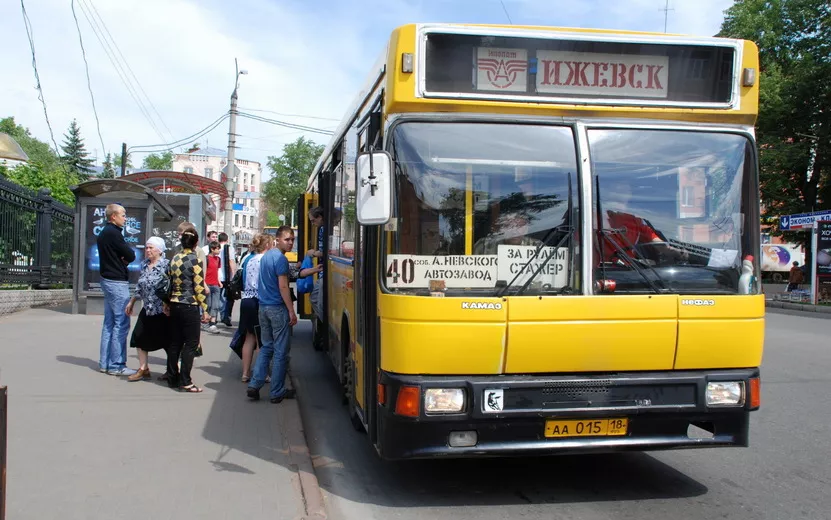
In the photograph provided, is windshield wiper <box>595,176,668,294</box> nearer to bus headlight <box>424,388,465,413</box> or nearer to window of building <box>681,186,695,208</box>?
window of building <box>681,186,695,208</box>

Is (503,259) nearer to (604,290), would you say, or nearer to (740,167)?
(604,290)

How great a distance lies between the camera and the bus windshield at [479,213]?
4.62 m

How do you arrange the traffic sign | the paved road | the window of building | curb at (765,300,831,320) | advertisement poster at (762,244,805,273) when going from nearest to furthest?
1. the paved road
2. the window of building
3. curb at (765,300,831,320)
4. the traffic sign
5. advertisement poster at (762,244,805,273)

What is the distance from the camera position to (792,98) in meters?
33.4

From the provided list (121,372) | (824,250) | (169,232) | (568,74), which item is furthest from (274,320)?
(824,250)

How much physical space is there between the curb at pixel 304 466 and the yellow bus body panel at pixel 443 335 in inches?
39.5

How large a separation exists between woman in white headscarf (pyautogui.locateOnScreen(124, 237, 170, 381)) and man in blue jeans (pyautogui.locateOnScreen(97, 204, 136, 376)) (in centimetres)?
36

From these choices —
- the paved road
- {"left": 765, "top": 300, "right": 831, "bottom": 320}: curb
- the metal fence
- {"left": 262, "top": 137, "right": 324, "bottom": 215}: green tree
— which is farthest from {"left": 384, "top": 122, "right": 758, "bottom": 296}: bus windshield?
{"left": 262, "top": 137, "right": 324, "bottom": 215}: green tree

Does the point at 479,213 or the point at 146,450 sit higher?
the point at 479,213

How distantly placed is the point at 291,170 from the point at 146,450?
64.1 meters

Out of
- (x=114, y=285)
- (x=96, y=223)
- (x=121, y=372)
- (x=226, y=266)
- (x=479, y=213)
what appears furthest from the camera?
(x=96, y=223)

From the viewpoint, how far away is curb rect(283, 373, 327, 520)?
4.62 m

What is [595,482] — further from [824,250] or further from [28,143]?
[28,143]

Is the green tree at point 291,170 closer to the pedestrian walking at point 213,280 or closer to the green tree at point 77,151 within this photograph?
the green tree at point 77,151
